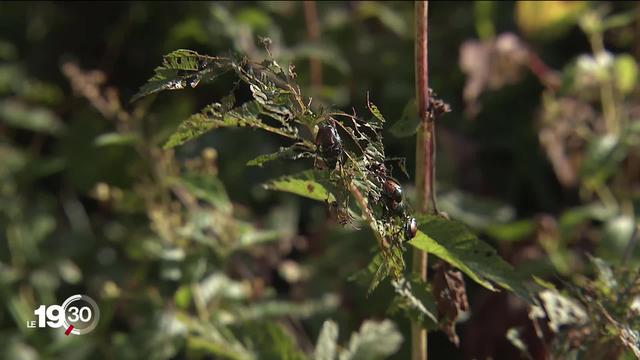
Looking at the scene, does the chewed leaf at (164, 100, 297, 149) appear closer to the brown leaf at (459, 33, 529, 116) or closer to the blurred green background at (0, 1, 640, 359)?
the blurred green background at (0, 1, 640, 359)

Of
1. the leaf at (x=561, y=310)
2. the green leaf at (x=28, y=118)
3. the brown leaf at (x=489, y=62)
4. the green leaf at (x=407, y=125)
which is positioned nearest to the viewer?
the green leaf at (x=407, y=125)

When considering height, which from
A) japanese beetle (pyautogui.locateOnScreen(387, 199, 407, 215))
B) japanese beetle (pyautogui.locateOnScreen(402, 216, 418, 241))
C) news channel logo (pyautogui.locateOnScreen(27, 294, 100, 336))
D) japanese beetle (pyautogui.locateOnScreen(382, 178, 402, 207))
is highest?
japanese beetle (pyautogui.locateOnScreen(382, 178, 402, 207))

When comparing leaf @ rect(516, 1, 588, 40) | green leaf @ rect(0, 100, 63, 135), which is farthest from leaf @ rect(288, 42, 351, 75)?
green leaf @ rect(0, 100, 63, 135)

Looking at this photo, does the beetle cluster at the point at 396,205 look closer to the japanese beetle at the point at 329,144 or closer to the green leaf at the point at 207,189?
the japanese beetle at the point at 329,144

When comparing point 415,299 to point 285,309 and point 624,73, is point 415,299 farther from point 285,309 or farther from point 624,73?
point 624,73

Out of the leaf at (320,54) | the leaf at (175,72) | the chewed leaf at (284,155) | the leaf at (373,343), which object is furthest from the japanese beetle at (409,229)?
the leaf at (320,54)
